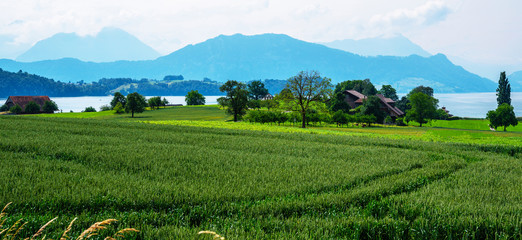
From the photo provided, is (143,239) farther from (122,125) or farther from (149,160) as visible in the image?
(122,125)

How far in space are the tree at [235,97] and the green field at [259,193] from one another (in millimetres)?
44679

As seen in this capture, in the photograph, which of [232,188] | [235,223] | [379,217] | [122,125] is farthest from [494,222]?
[122,125]

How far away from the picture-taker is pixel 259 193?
32.0 ft

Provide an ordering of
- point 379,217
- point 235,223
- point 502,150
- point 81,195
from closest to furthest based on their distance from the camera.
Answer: point 235,223, point 379,217, point 81,195, point 502,150

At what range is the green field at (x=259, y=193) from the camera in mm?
7168

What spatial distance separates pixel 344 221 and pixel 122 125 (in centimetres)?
2921

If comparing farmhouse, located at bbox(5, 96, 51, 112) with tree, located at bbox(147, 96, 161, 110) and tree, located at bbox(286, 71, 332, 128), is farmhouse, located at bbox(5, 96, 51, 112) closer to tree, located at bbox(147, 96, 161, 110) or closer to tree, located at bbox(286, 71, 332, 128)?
tree, located at bbox(147, 96, 161, 110)

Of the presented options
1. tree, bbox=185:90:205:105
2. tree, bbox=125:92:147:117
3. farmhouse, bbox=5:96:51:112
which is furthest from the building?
tree, bbox=125:92:147:117

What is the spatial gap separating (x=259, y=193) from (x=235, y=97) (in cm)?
5345

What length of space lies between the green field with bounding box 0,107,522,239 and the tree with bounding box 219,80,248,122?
44.7 metres

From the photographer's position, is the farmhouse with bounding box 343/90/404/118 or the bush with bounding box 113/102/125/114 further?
the farmhouse with bounding box 343/90/404/118

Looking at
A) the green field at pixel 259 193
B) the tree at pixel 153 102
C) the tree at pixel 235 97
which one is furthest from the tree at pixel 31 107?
the green field at pixel 259 193

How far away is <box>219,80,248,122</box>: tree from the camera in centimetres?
6181

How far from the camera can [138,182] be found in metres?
10.5
